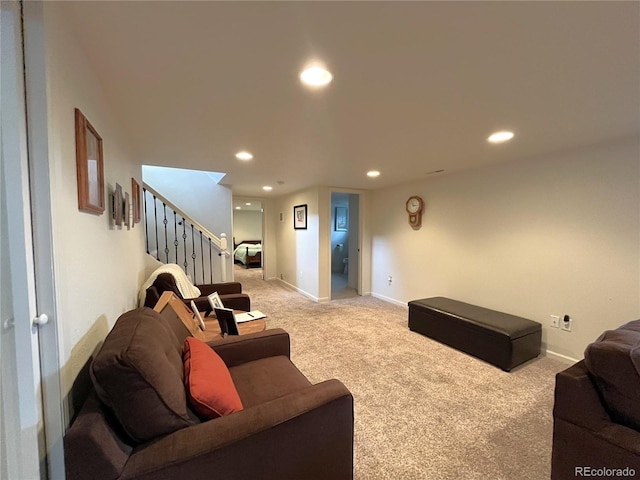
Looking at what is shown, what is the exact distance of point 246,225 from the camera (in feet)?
34.4

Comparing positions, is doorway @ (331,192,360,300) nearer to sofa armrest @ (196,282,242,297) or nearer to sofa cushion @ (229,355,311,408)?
sofa armrest @ (196,282,242,297)

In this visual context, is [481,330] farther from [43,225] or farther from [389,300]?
[43,225]

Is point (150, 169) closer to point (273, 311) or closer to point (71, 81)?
point (273, 311)

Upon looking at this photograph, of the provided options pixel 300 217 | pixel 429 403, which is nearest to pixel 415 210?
pixel 300 217

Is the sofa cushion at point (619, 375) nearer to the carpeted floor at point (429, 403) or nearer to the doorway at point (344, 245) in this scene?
the carpeted floor at point (429, 403)

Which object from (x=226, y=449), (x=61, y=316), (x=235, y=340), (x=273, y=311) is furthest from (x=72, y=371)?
(x=273, y=311)

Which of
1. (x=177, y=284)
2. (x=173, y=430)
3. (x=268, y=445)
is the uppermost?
(x=177, y=284)

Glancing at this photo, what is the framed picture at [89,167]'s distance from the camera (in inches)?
42.1

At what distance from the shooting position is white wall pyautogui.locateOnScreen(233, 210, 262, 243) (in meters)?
10.4

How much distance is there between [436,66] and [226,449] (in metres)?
1.80

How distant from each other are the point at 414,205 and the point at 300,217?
218 cm

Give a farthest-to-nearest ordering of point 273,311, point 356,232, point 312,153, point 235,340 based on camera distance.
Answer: point 356,232 < point 273,311 < point 312,153 < point 235,340

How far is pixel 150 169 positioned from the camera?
4383 millimetres

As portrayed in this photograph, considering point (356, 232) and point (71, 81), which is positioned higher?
point (71, 81)
